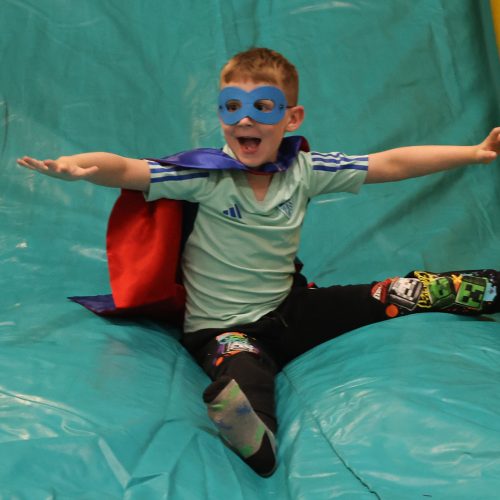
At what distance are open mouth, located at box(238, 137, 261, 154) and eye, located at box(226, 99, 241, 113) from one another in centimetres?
6

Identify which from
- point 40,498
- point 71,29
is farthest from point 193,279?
point 71,29

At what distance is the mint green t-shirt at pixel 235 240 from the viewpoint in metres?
1.62

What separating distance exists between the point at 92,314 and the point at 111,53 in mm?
1035

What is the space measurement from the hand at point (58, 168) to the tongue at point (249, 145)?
33cm

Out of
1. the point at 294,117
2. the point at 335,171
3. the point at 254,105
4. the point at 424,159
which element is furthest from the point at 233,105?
the point at 424,159

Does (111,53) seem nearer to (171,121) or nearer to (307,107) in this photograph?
(171,121)

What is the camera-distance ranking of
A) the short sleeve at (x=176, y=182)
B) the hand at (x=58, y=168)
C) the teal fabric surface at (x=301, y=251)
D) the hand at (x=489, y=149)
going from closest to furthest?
the teal fabric surface at (x=301, y=251), the hand at (x=58, y=168), the short sleeve at (x=176, y=182), the hand at (x=489, y=149)

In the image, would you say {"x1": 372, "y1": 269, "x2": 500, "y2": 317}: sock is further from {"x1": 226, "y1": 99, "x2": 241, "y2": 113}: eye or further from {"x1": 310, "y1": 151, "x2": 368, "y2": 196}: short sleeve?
{"x1": 226, "y1": 99, "x2": 241, "y2": 113}: eye

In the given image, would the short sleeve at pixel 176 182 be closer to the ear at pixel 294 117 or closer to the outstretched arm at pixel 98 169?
the outstretched arm at pixel 98 169

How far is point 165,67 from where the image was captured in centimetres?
246

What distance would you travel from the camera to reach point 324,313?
1.70 m

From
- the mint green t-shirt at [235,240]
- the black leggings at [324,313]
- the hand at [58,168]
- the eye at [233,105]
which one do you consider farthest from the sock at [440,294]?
the hand at [58,168]

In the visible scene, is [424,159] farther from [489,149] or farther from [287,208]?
[287,208]

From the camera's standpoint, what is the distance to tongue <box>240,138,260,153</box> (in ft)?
5.32
